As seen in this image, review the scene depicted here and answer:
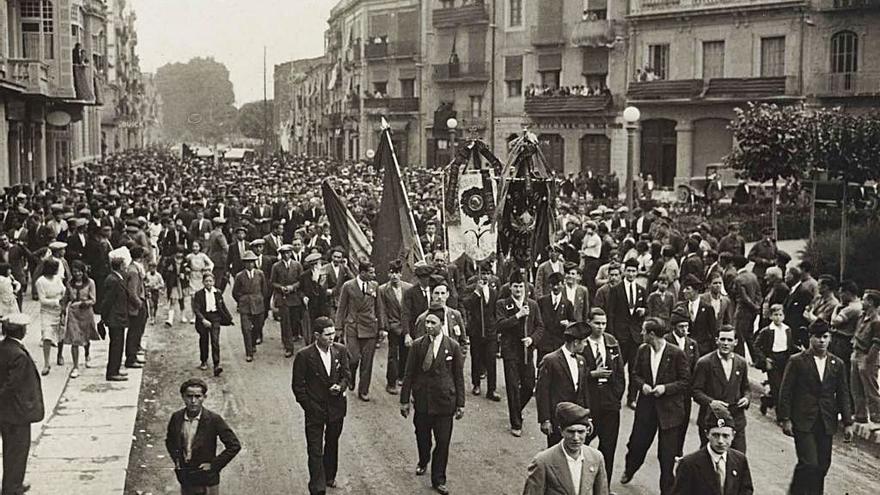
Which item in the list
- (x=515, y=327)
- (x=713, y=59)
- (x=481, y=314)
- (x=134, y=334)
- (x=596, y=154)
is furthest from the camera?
(x=596, y=154)

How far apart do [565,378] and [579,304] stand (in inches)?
145

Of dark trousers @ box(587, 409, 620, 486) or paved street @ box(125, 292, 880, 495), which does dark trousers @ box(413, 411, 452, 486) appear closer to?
paved street @ box(125, 292, 880, 495)

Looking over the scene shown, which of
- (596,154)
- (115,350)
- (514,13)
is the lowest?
(115,350)

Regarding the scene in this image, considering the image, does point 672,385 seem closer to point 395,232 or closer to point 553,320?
point 553,320

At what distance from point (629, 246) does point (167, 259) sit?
814 cm

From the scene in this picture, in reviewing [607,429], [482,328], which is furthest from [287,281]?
[607,429]

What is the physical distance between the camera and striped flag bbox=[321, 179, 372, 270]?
61.6ft

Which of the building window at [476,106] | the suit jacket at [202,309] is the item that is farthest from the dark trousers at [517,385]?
the building window at [476,106]

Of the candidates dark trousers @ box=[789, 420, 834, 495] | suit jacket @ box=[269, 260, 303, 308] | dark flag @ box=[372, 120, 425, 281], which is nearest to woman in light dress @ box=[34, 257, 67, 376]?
suit jacket @ box=[269, 260, 303, 308]

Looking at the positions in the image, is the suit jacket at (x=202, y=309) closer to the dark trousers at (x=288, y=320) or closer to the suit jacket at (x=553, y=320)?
the dark trousers at (x=288, y=320)

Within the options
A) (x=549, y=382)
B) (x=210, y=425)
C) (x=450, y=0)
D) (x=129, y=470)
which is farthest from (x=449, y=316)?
(x=450, y=0)

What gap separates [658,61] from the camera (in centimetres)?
4231

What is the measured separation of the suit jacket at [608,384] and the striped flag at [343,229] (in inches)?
375

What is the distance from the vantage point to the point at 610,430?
9703 mm
